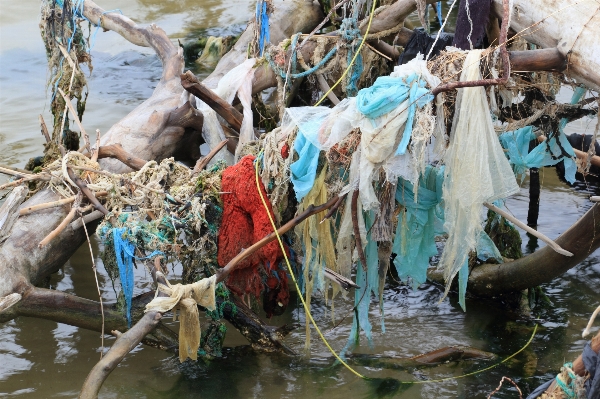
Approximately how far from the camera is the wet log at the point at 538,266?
4934 millimetres

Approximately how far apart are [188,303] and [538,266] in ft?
8.76

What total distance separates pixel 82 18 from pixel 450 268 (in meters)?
4.47

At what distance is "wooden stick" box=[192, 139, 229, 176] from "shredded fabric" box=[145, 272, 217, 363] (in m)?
1.03

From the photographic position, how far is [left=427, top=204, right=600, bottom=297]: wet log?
4.93 m

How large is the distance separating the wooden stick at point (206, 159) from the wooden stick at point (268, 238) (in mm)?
882

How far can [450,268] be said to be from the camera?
4.13 meters

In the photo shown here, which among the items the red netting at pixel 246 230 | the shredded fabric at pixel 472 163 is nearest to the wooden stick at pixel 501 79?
the shredded fabric at pixel 472 163

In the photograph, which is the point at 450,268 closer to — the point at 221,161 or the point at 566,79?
the point at 566,79

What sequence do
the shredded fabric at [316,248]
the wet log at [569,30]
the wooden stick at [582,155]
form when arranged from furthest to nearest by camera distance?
1. the wooden stick at [582,155]
2. the shredded fabric at [316,248]
3. the wet log at [569,30]

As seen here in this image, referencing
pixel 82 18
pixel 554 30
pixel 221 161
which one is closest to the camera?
pixel 554 30

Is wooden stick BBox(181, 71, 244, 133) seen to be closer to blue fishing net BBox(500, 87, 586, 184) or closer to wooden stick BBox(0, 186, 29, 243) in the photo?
wooden stick BBox(0, 186, 29, 243)

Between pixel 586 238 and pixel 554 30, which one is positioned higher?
pixel 554 30

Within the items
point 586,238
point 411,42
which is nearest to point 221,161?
point 411,42

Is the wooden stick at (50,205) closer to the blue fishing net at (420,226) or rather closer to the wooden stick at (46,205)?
the wooden stick at (46,205)
